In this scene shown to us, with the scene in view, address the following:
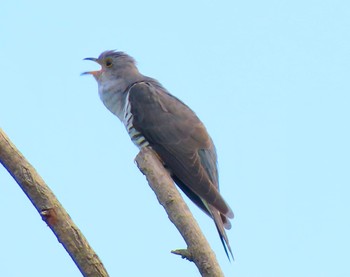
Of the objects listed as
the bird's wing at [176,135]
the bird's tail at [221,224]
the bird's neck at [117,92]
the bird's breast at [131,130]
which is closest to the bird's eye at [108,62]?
the bird's neck at [117,92]

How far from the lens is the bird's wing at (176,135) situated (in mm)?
5809

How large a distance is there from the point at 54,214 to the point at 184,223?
0.69m

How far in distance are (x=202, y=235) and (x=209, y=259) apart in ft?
0.65

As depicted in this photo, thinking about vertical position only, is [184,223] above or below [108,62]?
below

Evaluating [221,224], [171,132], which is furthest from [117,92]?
[221,224]

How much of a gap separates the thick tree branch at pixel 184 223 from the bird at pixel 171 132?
118 centimetres

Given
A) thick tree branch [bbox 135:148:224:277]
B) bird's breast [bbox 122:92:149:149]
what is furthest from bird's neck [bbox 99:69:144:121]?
thick tree branch [bbox 135:148:224:277]

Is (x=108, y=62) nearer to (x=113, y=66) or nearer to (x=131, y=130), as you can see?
(x=113, y=66)

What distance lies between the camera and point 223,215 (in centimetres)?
518

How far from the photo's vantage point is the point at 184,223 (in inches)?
139

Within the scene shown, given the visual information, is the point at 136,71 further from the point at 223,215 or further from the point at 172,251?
the point at 172,251

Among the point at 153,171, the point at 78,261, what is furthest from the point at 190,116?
the point at 78,261

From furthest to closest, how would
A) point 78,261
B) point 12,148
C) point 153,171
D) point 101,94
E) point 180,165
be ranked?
point 101,94 < point 180,165 < point 153,171 < point 12,148 < point 78,261

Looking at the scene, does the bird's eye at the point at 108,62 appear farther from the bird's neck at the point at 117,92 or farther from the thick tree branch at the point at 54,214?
the thick tree branch at the point at 54,214
